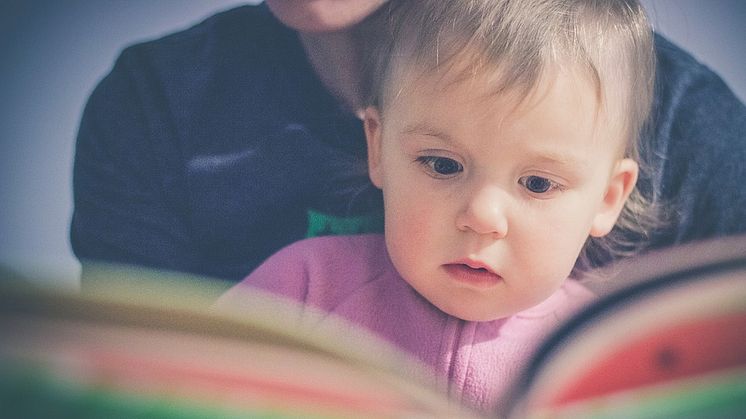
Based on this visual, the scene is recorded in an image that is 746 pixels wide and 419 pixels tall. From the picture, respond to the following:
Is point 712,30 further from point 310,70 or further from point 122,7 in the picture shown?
point 122,7

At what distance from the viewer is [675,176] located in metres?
0.97

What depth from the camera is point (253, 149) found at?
94 centimetres

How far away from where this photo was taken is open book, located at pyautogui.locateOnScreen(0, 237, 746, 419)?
74 cm

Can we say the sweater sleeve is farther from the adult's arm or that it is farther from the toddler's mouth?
the adult's arm

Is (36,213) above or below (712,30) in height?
below

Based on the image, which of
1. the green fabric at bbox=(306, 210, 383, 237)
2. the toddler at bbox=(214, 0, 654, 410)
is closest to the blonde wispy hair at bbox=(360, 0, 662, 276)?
the toddler at bbox=(214, 0, 654, 410)

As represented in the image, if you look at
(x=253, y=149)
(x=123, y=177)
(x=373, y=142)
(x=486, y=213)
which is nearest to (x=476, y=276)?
(x=486, y=213)

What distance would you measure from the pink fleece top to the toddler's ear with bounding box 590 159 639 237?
0.08 meters

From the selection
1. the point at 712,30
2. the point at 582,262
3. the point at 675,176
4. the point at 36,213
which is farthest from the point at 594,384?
the point at 36,213

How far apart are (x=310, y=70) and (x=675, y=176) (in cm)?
42

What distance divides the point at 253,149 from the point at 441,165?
23cm

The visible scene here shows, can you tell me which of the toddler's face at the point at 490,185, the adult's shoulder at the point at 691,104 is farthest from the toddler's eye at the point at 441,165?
the adult's shoulder at the point at 691,104

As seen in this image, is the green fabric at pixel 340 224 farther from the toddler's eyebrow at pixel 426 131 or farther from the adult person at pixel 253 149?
the toddler's eyebrow at pixel 426 131

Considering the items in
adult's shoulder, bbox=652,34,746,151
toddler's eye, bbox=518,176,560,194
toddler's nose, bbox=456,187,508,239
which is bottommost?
toddler's nose, bbox=456,187,508,239
